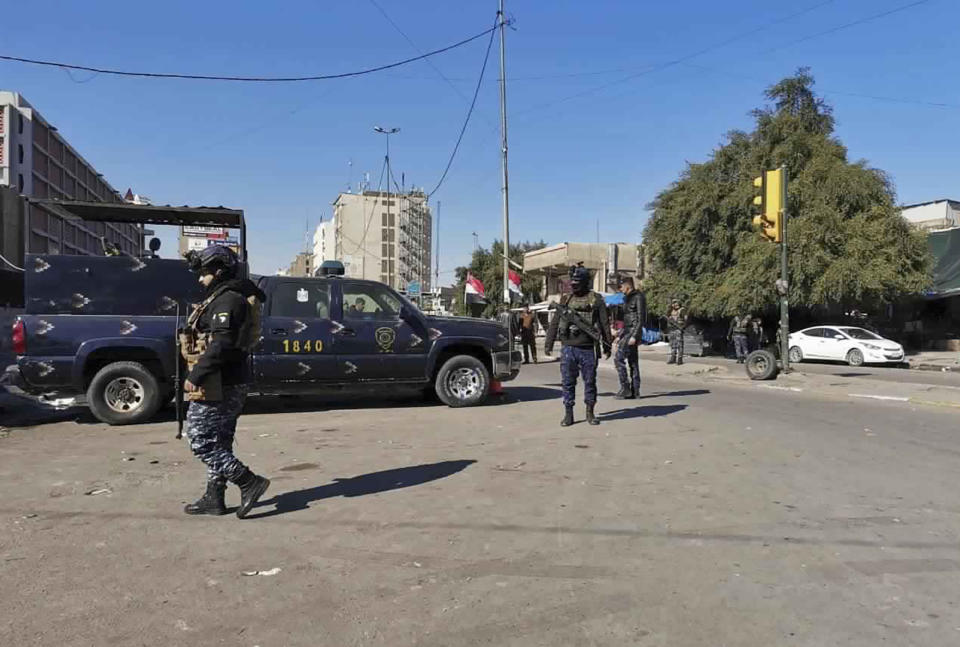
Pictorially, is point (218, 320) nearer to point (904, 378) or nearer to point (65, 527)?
point (65, 527)

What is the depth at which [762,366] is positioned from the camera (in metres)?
14.5

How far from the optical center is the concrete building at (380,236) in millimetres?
112438

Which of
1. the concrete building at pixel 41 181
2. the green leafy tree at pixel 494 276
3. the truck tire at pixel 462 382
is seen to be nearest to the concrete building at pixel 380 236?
the green leafy tree at pixel 494 276

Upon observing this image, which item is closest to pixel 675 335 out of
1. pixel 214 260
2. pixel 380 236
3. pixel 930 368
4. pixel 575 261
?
pixel 930 368

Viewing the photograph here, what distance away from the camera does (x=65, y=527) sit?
175 inches

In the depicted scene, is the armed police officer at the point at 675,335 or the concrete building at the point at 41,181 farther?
the armed police officer at the point at 675,335

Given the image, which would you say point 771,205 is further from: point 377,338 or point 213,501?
point 213,501

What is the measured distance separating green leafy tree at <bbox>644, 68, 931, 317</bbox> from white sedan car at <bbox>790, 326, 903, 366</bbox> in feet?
4.91

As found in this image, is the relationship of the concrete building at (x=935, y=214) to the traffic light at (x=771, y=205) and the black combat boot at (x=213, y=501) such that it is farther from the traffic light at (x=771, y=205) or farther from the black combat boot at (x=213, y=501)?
the black combat boot at (x=213, y=501)

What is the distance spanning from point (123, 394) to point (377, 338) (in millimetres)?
3213

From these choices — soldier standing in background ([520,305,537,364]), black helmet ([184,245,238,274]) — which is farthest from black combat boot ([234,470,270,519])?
soldier standing in background ([520,305,537,364])

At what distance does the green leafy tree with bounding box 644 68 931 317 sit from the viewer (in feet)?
82.4

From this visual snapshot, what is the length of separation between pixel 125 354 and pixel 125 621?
604 cm

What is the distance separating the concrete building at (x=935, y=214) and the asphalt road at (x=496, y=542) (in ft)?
125
